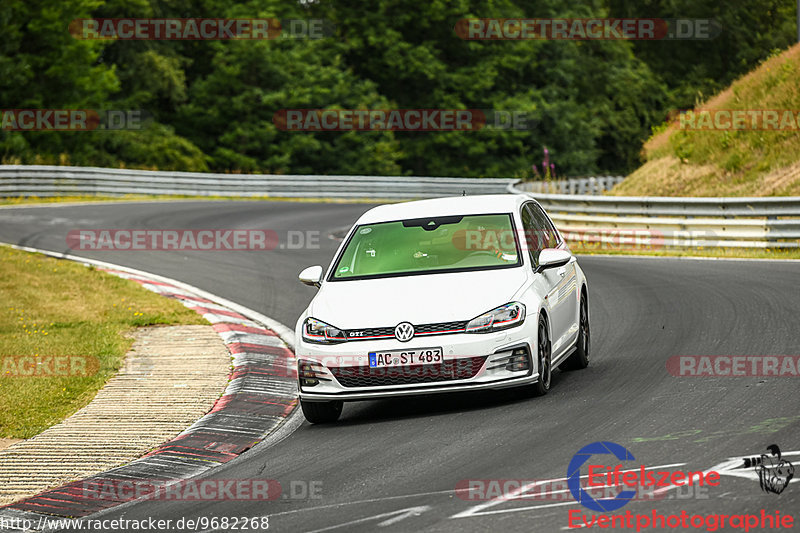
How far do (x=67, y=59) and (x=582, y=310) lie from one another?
40.8m

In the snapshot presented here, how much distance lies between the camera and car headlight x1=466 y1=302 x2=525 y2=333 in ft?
28.5

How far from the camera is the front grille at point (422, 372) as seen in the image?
338 inches

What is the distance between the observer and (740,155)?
84.3ft

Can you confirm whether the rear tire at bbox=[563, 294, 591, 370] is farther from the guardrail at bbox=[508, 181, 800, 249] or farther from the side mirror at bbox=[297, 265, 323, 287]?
the guardrail at bbox=[508, 181, 800, 249]

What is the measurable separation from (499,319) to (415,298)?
67 cm

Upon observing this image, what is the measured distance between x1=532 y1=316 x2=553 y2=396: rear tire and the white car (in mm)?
12

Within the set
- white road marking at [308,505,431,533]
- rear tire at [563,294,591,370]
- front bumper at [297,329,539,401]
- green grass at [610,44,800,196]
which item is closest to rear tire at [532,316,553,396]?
front bumper at [297,329,539,401]

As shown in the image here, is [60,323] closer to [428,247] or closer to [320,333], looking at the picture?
[428,247]

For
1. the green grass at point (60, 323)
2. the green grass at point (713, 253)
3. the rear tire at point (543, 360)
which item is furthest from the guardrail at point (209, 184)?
the rear tire at point (543, 360)

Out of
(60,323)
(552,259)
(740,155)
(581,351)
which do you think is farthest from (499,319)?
(740,155)

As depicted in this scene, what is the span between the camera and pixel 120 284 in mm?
17656

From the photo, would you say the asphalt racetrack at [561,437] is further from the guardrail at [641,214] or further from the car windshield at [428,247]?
the guardrail at [641,214]

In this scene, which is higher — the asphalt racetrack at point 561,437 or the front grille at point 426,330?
the front grille at point 426,330

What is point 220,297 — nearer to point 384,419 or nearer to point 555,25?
point 384,419
